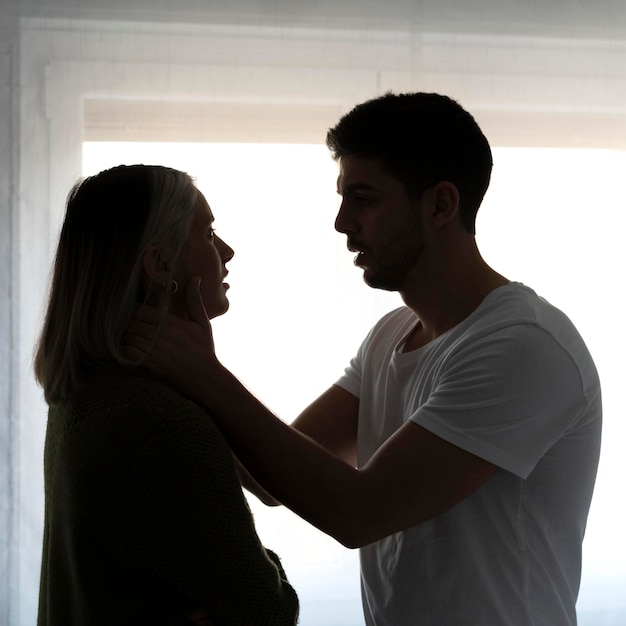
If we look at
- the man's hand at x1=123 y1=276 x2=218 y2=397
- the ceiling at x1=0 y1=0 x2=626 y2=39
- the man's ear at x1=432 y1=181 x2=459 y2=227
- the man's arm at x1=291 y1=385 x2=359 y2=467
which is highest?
the ceiling at x1=0 y1=0 x2=626 y2=39

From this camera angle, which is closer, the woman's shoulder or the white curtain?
the woman's shoulder

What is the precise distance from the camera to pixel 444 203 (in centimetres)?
137

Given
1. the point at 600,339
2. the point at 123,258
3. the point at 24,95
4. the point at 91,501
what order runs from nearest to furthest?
the point at 91,501
the point at 123,258
the point at 24,95
the point at 600,339

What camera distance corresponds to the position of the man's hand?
Result: 1062mm

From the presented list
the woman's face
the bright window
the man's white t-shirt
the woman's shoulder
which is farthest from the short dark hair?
the bright window

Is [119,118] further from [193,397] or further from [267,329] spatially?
[193,397]

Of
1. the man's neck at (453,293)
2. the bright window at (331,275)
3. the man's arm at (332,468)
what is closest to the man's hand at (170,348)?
the man's arm at (332,468)

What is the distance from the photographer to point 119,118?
2.23 m

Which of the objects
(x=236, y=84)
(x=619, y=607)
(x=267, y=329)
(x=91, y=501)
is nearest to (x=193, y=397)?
(x=91, y=501)

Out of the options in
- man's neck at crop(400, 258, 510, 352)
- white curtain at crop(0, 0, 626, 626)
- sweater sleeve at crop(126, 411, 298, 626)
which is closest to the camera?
sweater sleeve at crop(126, 411, 298, 626)

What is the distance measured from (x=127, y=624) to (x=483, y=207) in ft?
5.80

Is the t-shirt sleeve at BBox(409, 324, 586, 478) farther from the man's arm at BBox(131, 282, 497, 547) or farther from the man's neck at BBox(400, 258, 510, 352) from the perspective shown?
the man's neck at BBox(400, 258, 510, 352)

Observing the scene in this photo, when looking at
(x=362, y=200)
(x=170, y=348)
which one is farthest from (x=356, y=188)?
(x=170, y=348)

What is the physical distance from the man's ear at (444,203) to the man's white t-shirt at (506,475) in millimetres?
162
